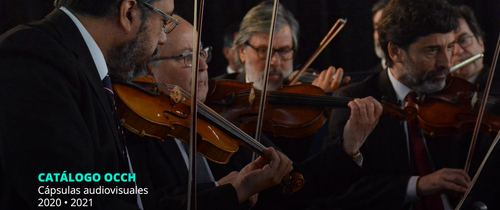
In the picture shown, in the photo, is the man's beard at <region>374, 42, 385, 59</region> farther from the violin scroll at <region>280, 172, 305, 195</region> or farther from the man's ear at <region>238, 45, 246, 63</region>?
the violin scroll at <region>280, 172, 305, 195</region>

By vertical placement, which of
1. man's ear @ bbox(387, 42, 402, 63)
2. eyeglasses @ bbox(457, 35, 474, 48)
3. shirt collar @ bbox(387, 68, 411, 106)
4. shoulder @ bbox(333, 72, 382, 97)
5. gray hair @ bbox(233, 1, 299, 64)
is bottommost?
shirt collar @ bbox(387, 68, 411, 106)

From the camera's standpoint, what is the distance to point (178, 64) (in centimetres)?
181

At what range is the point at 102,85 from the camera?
120 cm

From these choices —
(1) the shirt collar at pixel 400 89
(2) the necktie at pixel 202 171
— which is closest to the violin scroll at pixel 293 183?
(2) the necktie at pixel 202 171

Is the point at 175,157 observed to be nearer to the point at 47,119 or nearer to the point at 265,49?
the point at 47,119

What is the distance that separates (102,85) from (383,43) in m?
1.49

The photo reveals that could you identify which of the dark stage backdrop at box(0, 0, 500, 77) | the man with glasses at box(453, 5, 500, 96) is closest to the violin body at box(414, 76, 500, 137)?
the man with glasses at box(453, 5, 500, 96)

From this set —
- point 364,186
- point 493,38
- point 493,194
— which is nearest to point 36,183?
point 364,186

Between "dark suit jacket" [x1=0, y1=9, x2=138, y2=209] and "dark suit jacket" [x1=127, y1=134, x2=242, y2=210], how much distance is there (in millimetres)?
347

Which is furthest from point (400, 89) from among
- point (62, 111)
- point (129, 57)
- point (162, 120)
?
point (62, 111)

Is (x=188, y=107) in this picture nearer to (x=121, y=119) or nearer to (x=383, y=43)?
(x=121, y=119)

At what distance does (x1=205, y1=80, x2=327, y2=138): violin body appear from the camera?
6.05 feet

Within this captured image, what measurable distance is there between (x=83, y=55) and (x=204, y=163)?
68 centimetres

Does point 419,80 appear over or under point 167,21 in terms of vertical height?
under
